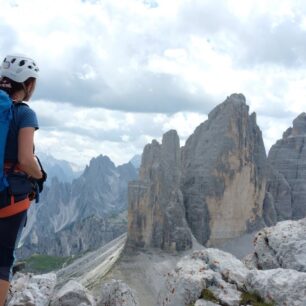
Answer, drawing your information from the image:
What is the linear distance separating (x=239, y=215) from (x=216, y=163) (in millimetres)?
12024

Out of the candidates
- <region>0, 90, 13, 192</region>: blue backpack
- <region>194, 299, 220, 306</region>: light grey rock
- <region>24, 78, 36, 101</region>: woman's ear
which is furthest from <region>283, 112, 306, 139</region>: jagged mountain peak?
<region>0, 90, 13, 192</region>: blue backpack

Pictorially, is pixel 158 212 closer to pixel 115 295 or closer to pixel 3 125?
pixel 115 295

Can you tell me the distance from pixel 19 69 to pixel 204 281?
6752mm

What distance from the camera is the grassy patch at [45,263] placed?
154 meters

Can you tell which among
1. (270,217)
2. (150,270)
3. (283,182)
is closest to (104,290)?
(150,270)

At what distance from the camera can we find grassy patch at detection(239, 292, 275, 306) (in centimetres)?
1085

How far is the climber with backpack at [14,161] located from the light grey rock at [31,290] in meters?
5.01

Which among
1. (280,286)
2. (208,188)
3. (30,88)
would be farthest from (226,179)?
(30,88)

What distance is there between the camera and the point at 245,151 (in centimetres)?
11350

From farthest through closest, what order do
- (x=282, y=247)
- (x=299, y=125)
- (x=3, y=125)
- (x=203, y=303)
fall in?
1. (x=299, y=125)
2. (x=282, y=247)
3. (x=203, y=303)
4. (x=3, y=125)

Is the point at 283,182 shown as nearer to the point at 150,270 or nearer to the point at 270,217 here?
the point at 270,217

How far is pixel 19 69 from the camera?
7438 millimetres

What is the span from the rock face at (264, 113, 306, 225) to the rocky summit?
6869mm

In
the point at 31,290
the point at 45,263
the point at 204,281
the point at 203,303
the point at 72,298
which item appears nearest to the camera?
the point at 203,303
